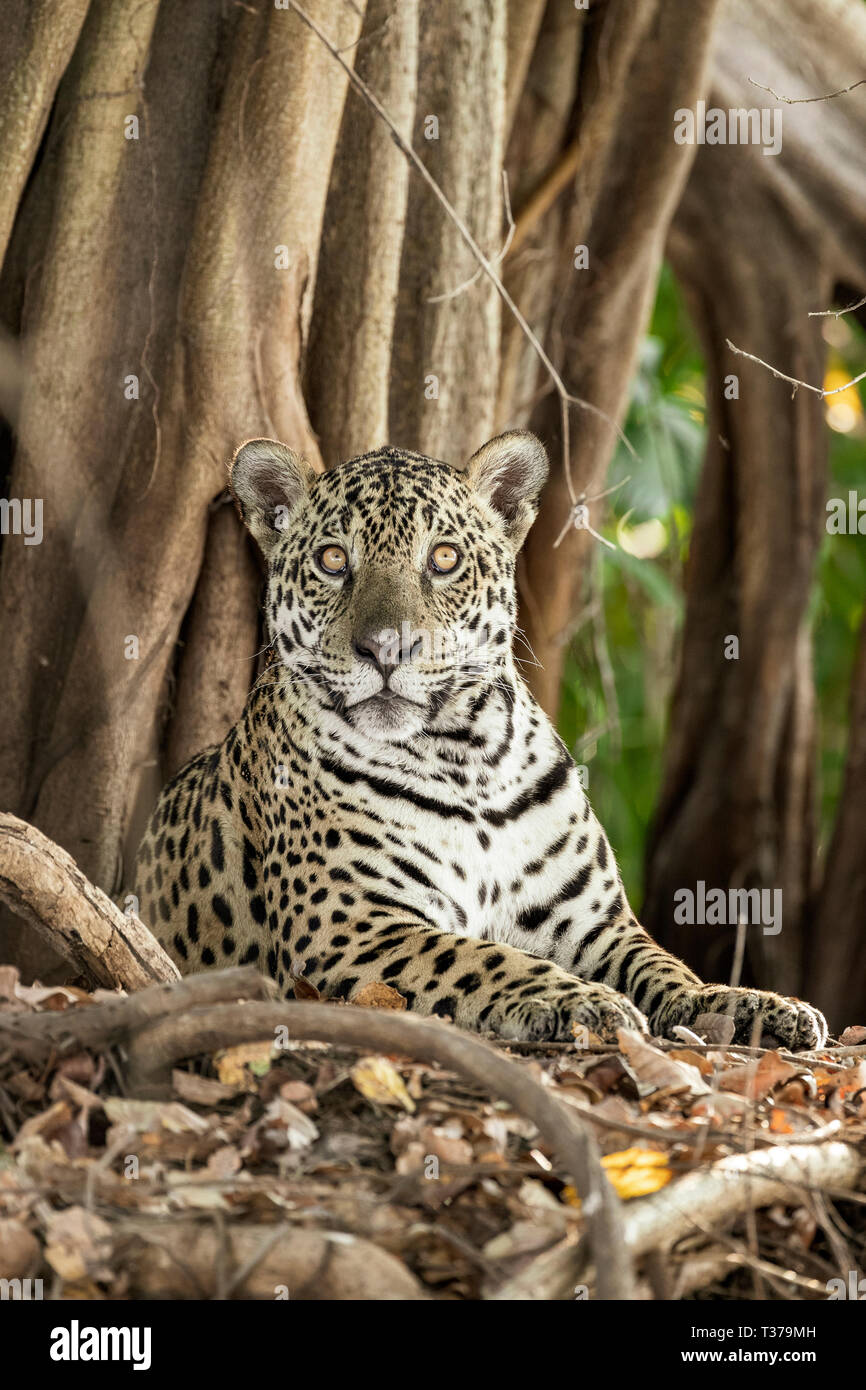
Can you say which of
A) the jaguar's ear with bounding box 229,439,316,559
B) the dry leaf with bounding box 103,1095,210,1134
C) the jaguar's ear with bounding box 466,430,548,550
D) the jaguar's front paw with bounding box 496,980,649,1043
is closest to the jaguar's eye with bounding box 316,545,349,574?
the jaguar's ear with bounding box 229,439,316,559

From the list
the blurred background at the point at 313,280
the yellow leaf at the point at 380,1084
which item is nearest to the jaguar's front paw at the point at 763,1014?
the yellow leaf at the point at 380,1084

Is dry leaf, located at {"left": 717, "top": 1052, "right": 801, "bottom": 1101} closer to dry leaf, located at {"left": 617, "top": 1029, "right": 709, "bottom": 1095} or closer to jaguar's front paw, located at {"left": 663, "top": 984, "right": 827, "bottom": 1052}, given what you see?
dry leaf, located at {"left": 617, "top": 1029, "right": 709, "bottom": 1095}

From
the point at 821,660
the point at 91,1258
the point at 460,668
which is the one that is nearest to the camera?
the point at 91,1258

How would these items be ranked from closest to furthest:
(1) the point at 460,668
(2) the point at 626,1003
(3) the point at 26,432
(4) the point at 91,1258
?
1. (4) the point at 91,1258
2. (2) the point at 626,1003
3. (1) the point at 460,668
4. (3) the point at 26,432

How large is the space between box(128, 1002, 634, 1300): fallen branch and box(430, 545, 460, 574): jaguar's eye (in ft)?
7.50

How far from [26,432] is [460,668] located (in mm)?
2321

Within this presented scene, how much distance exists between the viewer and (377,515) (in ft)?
18.3

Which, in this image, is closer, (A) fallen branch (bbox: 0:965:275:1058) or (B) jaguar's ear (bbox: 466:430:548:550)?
(A) fallen branch (bbox: 0:965:275:1058)

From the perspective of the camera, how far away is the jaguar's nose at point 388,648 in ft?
17.3

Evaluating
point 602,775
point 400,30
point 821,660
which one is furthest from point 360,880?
point 821,660

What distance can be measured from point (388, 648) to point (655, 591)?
8842 mm

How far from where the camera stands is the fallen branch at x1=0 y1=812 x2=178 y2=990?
4371 mm

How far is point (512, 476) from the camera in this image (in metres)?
6.04
